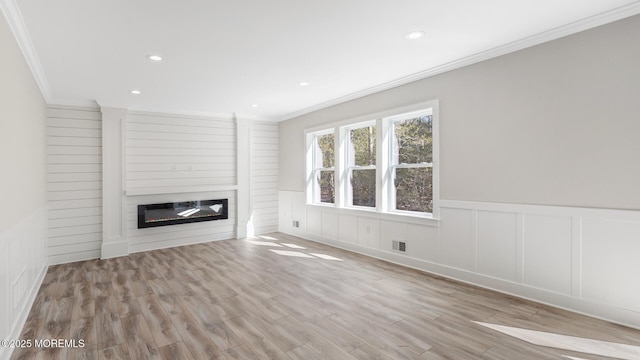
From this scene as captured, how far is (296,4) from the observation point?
2.42 meters

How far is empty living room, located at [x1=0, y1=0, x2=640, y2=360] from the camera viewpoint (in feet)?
8.30

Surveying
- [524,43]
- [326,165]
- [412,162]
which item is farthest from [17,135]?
[524,43]

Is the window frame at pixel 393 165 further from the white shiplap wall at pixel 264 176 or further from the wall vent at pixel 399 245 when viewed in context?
the white shiplap wall at pixel 264 176

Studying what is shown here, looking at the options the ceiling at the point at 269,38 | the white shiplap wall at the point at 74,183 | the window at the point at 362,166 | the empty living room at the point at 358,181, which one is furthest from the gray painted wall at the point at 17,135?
the window at the point at 362,166

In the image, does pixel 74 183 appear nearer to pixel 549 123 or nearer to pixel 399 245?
pixel 399 245

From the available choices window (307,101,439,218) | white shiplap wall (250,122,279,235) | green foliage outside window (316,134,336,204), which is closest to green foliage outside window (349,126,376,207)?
window (307,101,439,218)

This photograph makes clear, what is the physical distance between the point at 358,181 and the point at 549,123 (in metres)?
2.86

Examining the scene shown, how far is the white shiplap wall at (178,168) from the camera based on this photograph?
5.62m

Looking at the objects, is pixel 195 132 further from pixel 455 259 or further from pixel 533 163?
pixel 533 163

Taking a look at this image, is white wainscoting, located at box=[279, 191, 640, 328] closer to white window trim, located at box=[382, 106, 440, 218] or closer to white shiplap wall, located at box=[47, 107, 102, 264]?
white window trim, located at box=[382, 106, 440, 218]

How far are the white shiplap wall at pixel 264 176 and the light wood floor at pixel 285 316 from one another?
2.44 metres

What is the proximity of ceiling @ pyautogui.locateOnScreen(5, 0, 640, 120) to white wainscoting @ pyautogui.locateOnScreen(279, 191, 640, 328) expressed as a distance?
1.71 m

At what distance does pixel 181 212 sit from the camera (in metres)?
5.96

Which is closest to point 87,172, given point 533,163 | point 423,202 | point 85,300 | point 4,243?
point 85,300
